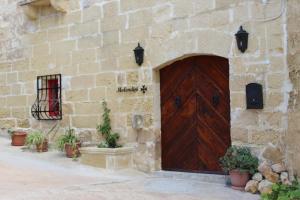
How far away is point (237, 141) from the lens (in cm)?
611

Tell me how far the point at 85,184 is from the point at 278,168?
2.62 meters

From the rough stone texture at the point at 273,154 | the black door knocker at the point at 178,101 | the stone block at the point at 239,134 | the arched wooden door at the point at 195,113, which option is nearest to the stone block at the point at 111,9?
the arched wooden door at the point at 195,113

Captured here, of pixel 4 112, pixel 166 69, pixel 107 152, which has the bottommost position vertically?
pixel 107 152

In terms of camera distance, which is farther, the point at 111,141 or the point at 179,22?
the point at 111,141

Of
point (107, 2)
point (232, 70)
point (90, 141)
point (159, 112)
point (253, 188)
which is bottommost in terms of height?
point (253, 188)

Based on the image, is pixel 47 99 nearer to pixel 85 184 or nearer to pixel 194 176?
pixel 85 184

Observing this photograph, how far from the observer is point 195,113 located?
22.5ft

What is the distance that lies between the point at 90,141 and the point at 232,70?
315cm

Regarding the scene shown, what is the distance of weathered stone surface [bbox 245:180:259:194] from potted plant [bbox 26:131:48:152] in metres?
4.49

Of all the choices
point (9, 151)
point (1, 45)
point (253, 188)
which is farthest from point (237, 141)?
point (1, 45)

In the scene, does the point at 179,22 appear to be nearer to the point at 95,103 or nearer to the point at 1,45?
the point at 95,103

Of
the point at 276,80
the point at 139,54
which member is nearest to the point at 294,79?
the point at 276,80

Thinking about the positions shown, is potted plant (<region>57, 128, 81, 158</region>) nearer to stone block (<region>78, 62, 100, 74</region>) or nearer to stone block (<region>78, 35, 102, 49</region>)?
stone block (<region>78, 62, 100, 74</region>)

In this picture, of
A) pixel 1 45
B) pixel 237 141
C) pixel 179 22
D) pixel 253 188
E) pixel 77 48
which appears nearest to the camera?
pixel 253 188
